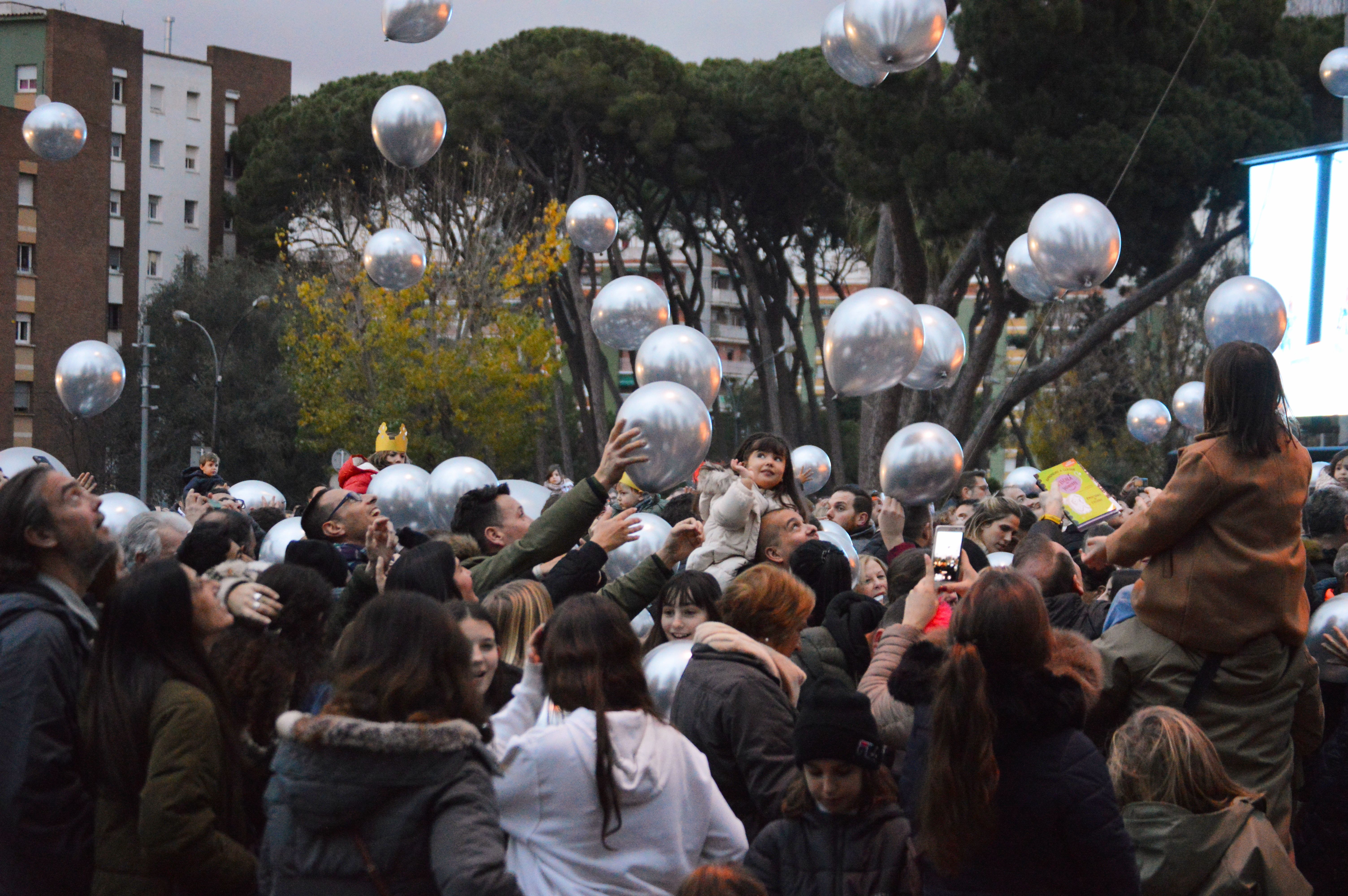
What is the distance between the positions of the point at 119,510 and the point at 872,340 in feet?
13.3

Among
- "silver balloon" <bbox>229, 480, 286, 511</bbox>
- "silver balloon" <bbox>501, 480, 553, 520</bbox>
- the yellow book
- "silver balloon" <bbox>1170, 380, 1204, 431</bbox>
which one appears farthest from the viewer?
"silver balloon" <bbox>1170, 380, 1204, 431</bbox>

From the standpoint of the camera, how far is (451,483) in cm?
710

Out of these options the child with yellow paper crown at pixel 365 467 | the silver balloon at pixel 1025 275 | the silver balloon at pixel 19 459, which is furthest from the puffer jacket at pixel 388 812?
the silver balloon at pixel 1025 275

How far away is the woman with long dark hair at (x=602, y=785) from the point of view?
2.63 metres

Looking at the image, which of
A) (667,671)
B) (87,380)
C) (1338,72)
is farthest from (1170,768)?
(1338,72)

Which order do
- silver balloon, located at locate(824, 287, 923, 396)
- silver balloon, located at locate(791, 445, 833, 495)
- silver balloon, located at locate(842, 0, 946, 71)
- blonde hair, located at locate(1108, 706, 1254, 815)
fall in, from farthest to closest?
1. silver balloon, located at locate(791, 445, 833, 495)
2. silver balloon, located at locate(842, 0, 946, 71)
3. silver balloon, located at locate(824, 287, 923, 396)
4. blonde hair, located at locate(1108, 706, 1254, 815)

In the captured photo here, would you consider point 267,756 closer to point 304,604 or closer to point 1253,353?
point 304,604

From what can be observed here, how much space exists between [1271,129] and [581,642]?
19.1 m

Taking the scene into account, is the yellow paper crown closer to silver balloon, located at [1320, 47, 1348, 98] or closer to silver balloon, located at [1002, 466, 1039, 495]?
silver balloon, located at [1002, 466, 1039, 495]

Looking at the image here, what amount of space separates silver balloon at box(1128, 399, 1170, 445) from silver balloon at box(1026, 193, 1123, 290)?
576 centimetres

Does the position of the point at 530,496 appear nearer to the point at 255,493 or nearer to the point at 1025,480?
the point at 255,493

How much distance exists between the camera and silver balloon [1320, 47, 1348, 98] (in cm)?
1467

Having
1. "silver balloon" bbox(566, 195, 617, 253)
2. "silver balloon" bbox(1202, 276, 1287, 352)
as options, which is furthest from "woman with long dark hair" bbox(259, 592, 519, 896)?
"silver balloon" bbox(566, 195, 617, 253)

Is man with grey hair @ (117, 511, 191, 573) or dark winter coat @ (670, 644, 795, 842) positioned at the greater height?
man with grey hair @ (117, 511, 191, 573)
